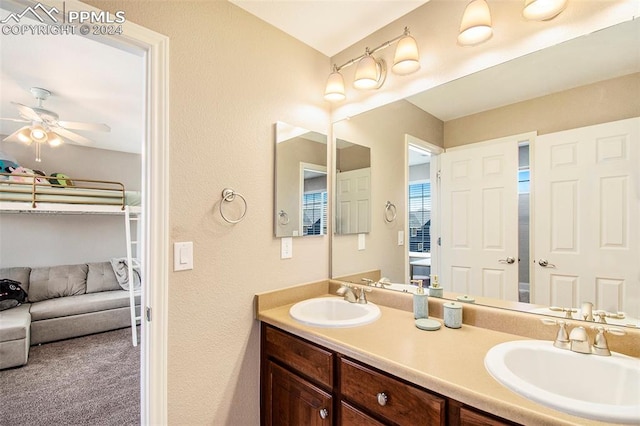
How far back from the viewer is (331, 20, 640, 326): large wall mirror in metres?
1.02

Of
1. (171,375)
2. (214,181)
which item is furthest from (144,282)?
(214,181)

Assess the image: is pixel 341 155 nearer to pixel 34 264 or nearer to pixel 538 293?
pixel 538 293

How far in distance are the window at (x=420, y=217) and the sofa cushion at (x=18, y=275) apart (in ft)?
15.2

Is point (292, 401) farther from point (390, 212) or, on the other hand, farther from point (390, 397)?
point (390, 212)

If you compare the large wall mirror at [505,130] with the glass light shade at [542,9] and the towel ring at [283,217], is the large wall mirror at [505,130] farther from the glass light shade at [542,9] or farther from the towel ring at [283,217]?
the towel ring at [283,217]

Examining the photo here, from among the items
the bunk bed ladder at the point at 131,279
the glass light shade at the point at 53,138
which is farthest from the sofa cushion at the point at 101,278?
the glass light shade at the point at 53,138

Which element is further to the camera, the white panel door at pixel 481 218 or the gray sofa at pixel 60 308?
the gray sofa at pixel 60 308

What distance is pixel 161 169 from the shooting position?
1229mm

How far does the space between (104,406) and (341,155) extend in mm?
2486

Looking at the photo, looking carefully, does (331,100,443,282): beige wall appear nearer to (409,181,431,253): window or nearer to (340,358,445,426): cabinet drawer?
(409,181,431,253): window

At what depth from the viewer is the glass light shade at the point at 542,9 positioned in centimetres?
108

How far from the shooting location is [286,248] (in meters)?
1.70

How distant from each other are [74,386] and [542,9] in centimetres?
382
